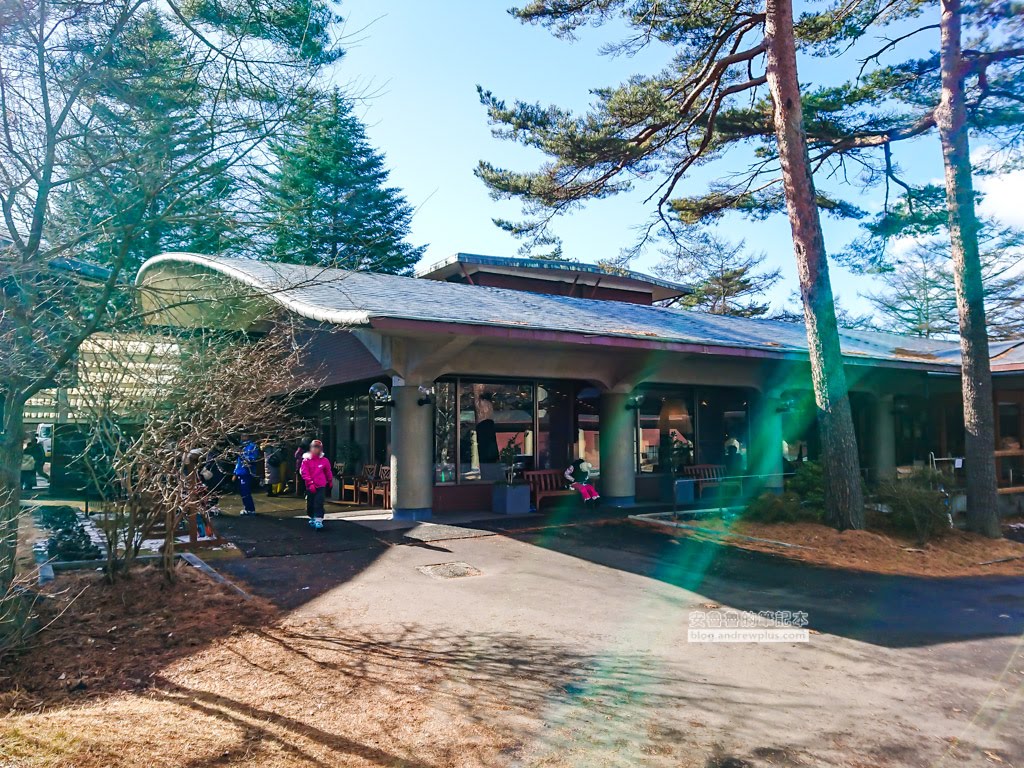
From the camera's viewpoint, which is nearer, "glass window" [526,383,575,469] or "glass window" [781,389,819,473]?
"glass window" [526,383,575,469]

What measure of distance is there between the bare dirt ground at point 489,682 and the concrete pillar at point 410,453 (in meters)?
4.12

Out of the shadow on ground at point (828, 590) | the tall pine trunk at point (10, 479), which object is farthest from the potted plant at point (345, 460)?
the tall pine trunk at point (10, 479)

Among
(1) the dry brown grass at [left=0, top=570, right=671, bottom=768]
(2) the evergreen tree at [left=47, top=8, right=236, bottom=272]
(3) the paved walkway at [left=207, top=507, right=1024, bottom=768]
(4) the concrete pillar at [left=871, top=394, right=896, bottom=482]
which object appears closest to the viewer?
(1) the dry brown grass at [left=0, top=570, right=671, bottom=768]

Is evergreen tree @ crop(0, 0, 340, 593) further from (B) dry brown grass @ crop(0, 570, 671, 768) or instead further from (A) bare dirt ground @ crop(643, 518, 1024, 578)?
Answer: (A) bare dirt ground @ crop(643, 518, 1024, 578)

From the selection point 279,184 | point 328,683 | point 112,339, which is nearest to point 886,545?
point 328,683

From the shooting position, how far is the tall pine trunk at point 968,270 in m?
12.7

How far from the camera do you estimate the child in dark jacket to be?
14477mm

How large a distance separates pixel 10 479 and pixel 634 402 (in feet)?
41.4

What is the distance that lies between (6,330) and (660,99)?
1248 cm

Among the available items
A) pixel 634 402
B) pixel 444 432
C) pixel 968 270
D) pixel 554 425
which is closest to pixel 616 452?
pixel 634 402

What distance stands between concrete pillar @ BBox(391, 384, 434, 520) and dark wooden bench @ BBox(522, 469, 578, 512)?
2.68 m

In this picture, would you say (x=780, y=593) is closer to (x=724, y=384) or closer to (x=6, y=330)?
(x=6, y=330)

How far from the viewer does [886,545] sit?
36.0 feet

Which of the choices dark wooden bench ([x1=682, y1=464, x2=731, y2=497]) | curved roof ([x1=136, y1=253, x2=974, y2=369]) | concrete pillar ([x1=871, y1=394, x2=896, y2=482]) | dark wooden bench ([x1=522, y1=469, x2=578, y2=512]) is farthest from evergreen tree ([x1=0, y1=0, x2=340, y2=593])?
concrete pillar ([x1=871, y1=394, x2=896, y2=482])
